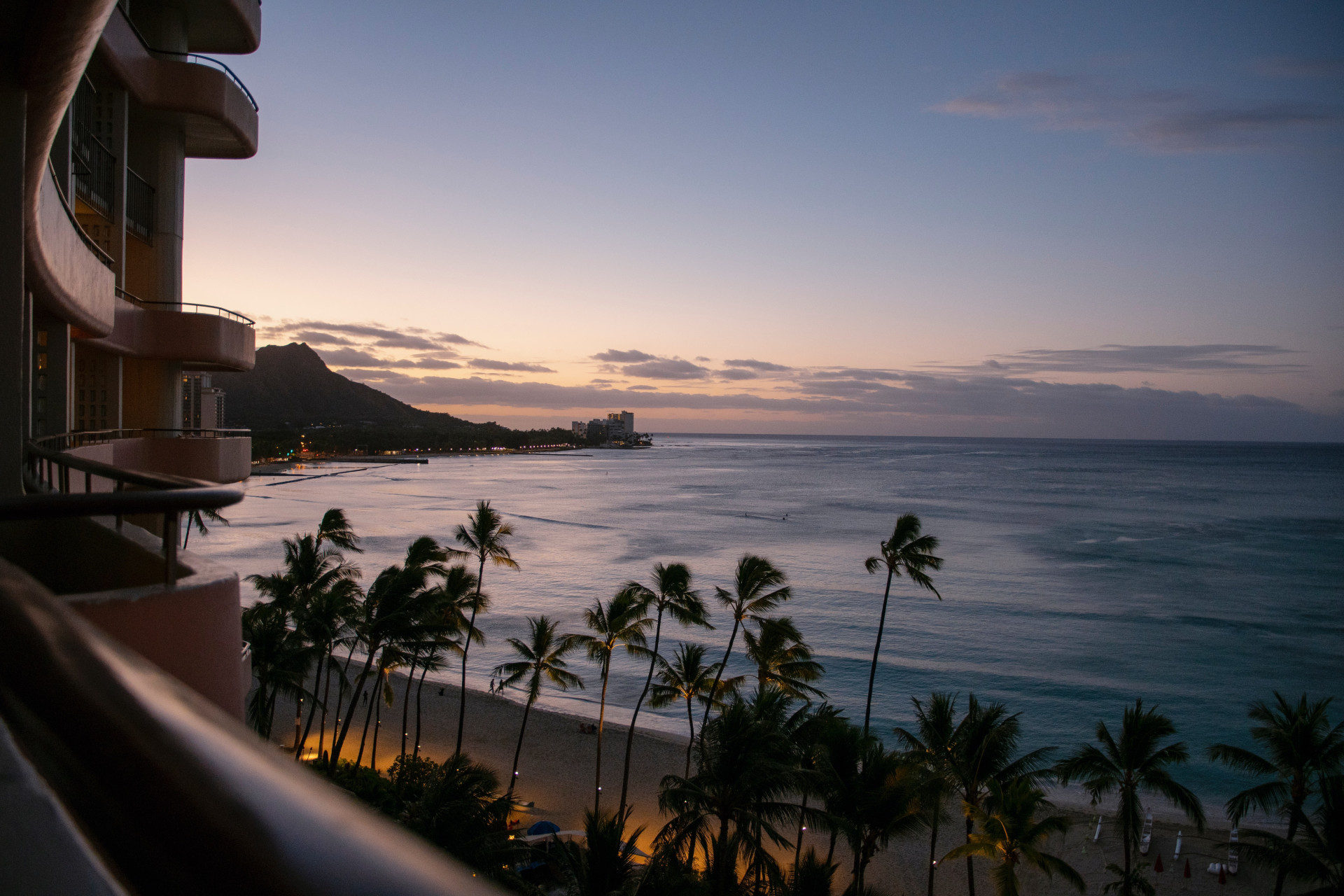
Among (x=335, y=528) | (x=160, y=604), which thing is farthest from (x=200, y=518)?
(x=160, y=604)

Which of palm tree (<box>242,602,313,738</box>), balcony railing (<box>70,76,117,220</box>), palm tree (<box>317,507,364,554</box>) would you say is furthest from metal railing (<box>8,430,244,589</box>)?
palm tree (<box>317,507,364,554</box>)

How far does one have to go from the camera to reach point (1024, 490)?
114 m

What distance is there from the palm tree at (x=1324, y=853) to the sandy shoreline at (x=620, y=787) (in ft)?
17.2

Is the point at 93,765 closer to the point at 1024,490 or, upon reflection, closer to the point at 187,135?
the point at 187,135

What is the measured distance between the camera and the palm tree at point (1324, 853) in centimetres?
1584

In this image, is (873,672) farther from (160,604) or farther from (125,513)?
(125,513)

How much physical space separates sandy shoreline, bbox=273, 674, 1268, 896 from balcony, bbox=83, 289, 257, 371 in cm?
1435

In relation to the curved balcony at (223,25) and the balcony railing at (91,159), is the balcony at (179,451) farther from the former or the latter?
the curved balcony at (223,25)

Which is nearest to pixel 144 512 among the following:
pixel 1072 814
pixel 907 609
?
pixel 1072 814

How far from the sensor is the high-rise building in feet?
1.94

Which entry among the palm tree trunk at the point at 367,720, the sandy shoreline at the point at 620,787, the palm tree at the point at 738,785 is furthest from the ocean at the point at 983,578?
Result: the palm tree at the point at 738,785

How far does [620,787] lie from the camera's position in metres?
25.8

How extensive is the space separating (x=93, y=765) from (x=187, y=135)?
2091cm

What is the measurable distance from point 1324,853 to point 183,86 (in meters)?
26.4
